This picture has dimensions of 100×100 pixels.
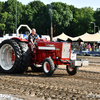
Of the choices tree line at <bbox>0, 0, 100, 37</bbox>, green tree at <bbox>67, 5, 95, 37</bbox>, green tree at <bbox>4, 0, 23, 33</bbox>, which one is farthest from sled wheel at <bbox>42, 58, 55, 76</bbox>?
green tree at <bbox>4, 0, 23, 33</bbox>

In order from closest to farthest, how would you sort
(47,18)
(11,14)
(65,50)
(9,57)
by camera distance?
(65,50) → (9,57) → (47,18) → (11,14)

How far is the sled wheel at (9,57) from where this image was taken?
390 inches

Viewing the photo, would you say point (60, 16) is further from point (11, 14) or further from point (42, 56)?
point (42, 56)

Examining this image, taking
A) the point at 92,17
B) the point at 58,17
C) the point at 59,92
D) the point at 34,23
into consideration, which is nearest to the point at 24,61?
the point at 59,92

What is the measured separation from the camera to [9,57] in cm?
1098

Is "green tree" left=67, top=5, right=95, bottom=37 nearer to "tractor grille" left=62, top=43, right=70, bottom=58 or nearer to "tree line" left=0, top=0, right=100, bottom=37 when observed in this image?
"tree line" left=0, top=0, right=100, bottom=37

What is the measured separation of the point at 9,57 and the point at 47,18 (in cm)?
6517

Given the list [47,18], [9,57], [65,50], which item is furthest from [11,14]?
[65,50]

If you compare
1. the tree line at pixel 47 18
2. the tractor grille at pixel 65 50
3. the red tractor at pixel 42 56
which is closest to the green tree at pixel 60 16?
the tree line at pixel 47 18

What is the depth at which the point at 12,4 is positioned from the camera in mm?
83125

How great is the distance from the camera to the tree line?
74625 millimetres

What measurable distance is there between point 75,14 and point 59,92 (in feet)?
256

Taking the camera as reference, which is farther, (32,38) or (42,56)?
(32,38)

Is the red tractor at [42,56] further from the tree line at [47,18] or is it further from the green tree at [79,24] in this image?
the green tree at [79,24]
